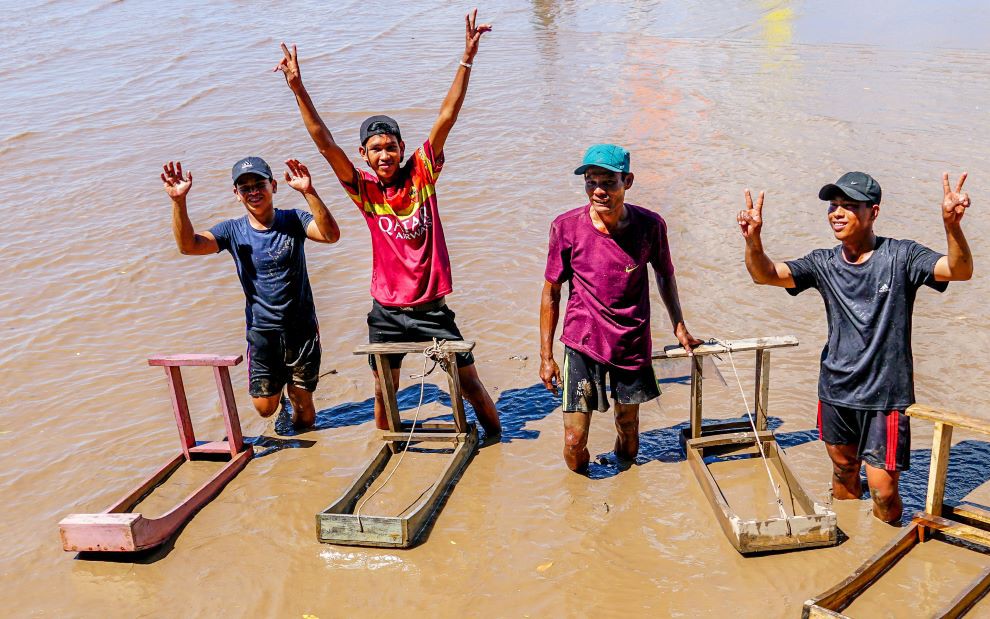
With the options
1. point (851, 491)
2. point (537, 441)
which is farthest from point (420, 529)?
point (851, 491)

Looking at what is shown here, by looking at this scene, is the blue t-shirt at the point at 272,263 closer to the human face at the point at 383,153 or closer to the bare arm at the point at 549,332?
the human face at the point at 383,153

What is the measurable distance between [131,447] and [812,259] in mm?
4316

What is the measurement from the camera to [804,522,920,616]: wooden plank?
3674 millimetres

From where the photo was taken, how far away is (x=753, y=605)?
4.00 metres

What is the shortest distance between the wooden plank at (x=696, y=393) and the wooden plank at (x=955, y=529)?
50.1 inches

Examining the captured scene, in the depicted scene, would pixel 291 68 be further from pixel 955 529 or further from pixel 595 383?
pixel 955 529

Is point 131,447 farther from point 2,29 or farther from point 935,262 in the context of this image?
point 2,29

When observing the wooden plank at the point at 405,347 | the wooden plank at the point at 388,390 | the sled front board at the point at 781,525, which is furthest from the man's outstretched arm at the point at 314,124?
the sled front board at the point at 781,525

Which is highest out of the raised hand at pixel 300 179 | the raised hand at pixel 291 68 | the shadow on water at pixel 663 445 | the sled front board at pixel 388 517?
the raised hand at pixel 291 68

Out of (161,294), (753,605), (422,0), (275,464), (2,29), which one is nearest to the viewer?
(753,605)

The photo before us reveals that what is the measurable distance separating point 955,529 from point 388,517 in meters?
2.72

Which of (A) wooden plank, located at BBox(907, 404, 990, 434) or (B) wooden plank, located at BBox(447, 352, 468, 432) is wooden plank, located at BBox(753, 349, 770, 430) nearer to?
(A) wooden plank, located at BBox(907, 404, 990, 434)

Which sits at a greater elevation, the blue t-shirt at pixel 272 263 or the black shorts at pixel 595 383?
the blue t-shirt at pixel 272 263

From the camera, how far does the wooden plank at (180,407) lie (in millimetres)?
5262
